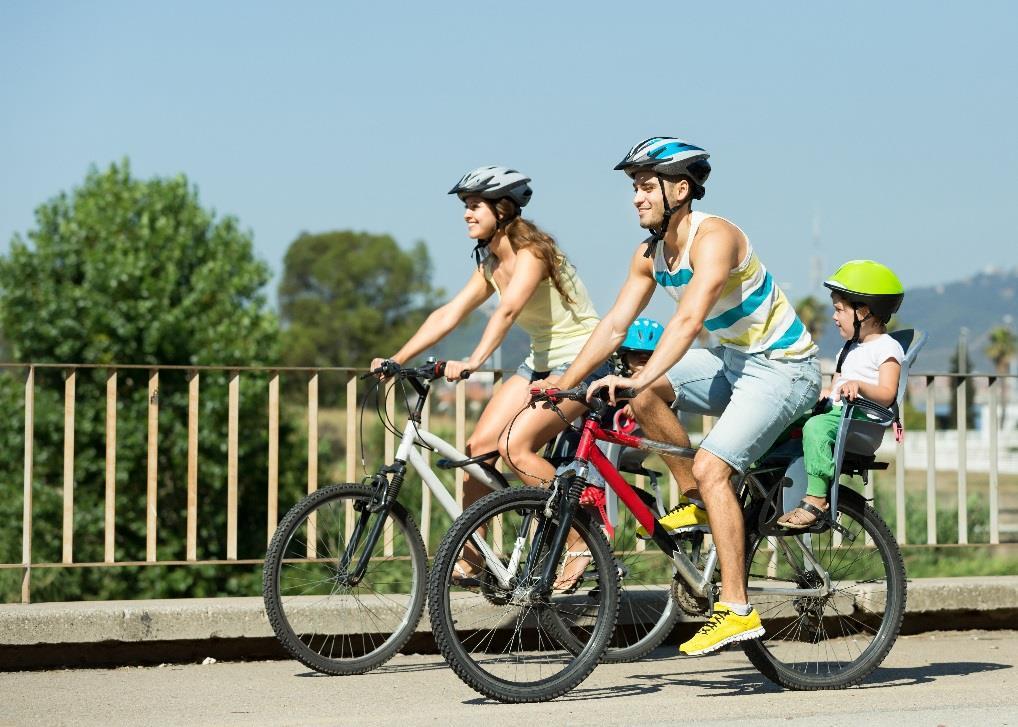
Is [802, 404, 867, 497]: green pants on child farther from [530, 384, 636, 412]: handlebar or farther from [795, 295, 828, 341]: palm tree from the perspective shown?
[795, 295, 828, 341]: palm tree

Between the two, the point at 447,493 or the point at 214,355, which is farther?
the point at 214,355

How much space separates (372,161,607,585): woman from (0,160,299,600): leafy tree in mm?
19212

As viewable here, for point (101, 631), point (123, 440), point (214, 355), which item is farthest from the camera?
point (214, 355)

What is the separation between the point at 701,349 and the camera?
5.52 metres

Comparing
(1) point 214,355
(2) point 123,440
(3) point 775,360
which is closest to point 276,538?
(3) point 775,360

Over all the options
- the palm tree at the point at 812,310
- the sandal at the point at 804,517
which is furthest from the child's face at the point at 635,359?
the palm tree at the point at 812,310

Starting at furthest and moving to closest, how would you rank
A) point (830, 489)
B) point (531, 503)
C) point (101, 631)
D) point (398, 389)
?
point (398, 389)
point (101, 631)
point (830, 489)
point (531, 503)

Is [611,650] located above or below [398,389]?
below

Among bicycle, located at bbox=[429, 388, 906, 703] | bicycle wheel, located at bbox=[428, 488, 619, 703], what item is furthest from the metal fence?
bicycle wheel, located at bbox=[428, 488, 619, 703]

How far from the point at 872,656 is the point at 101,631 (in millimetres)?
2854

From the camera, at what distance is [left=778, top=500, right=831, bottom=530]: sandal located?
17.1ft

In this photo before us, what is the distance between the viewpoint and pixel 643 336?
235 inches

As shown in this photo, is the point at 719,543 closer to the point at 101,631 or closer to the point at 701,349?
the point at 701,349

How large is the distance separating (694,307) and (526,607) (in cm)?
113
